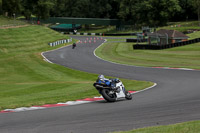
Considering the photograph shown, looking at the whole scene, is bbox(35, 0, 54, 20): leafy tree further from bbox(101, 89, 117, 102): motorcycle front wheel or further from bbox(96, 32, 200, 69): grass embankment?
bbox(101, 89, 117, 102): motorcycle front wheel

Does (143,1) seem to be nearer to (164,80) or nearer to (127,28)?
(127,28)

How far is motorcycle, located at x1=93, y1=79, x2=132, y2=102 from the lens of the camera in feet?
59.4

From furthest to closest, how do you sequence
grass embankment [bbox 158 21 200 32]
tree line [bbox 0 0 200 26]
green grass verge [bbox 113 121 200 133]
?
tree line [bbox 0 0 200 26]
grass embankment [bbox 158 21 200 32]
green grass verge [bbox 113 121 200 133]

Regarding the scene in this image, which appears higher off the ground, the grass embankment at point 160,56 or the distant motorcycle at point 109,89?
the distant motorcycle at point 109,89

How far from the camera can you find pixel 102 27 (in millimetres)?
148125

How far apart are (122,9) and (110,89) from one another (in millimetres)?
123146

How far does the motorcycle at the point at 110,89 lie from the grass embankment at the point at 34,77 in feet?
7.04

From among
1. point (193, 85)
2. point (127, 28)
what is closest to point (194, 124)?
point (193, 85)

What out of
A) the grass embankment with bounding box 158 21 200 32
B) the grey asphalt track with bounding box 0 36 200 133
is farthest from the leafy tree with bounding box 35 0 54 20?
the grey asphalt track with bounding box 0 36 200 133

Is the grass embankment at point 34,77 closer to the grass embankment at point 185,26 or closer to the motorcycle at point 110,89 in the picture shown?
the motorcycle at point 110,89

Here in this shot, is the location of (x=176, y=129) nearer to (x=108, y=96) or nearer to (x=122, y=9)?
(x=108, y=96)

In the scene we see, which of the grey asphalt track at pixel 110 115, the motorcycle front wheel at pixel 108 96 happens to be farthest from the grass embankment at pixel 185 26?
the motorcycle front wheel at pixel 108 96

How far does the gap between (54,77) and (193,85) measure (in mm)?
15499

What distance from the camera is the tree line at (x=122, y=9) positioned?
114m
